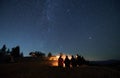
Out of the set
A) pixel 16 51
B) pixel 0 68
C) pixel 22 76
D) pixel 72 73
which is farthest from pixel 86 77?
pixel 16 51

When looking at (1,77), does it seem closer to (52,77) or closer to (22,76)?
(22,76)

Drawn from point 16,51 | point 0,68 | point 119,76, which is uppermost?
point 16,51

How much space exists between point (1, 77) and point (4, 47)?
27.8 meters

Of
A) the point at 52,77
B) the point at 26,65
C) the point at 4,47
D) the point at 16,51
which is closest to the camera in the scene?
the point at 52,77

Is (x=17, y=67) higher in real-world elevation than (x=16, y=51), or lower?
lower

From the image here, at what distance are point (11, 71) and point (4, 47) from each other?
25.5 meters

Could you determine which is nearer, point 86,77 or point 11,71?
point 86,77

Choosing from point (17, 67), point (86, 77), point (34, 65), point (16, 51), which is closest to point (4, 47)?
point (16, 51)

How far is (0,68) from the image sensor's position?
55.5 feet

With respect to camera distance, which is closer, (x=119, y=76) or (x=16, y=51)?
(x=119, y=76)

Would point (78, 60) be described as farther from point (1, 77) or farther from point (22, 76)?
point (1, 77)

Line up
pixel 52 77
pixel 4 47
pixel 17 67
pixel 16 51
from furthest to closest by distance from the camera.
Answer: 1. pixel 4 47
2. pixel 16 51
3. pixel 17 67
4. pixel 52 77

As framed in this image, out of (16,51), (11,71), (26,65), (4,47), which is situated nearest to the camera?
(11,71)

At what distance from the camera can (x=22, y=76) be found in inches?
611
